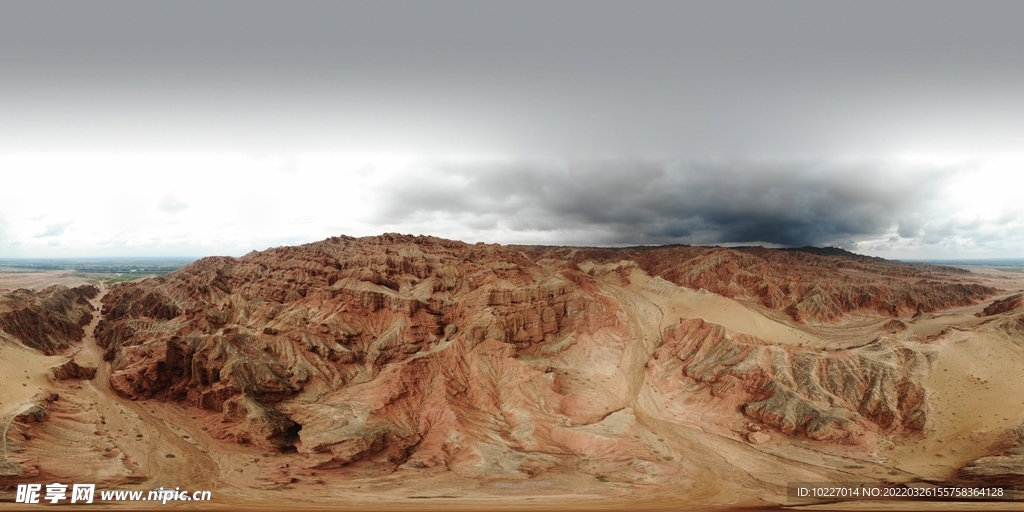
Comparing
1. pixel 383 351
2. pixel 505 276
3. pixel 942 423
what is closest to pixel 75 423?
pixel 383 351

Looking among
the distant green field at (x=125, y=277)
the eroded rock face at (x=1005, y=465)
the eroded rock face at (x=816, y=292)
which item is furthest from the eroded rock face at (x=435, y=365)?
the eroded rock face at (x=816, y=292)

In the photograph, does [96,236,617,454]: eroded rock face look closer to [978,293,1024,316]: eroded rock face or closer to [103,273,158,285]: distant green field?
[103,273,158,285]: distant green field

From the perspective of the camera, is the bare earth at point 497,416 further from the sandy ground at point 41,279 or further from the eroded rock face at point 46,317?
the eroded rock face at point 46,317

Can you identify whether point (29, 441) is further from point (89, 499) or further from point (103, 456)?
point (89, 499)

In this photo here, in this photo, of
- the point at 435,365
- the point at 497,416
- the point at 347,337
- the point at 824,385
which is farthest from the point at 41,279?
the point at 824,385

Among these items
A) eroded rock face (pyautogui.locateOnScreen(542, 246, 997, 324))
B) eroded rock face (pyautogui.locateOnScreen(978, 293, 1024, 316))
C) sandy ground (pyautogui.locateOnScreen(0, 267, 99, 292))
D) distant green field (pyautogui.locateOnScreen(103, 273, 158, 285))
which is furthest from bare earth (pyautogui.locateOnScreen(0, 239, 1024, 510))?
eroded rock face (pyautogui.locateOnScreen(542, 246, 997, 324))

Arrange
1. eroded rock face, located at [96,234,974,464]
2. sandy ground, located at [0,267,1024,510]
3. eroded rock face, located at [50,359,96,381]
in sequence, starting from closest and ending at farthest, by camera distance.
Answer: sandy ground, located at [0,267,1024,510] → eroded rock face, located at [96,234,974,464] → eroded rock face, located at [50,359,96,381]

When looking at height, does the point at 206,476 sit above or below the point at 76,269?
below
